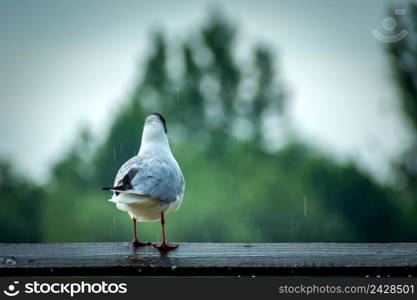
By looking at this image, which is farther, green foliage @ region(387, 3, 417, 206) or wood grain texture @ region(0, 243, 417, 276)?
green foliage @ region(387, 3, 417, 206)

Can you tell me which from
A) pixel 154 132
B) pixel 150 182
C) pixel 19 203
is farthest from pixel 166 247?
pixel 19 203

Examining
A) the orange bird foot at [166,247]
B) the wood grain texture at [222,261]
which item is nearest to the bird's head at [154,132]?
the orange bird foot at [166,247]

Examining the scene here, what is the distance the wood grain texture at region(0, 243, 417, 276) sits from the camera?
2471 mm

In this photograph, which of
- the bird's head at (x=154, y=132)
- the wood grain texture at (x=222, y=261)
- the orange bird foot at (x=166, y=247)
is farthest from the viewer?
the bird's head at (x=154, y=132)

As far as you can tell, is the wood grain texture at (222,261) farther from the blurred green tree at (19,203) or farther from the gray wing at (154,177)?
the blurred green tree at (19,203)

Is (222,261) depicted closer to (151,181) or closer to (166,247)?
(166,247)

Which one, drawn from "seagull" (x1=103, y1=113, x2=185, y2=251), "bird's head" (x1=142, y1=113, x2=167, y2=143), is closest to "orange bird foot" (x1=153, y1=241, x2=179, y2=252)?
"seagull" (x1=103, y1=113, x2=185, y2=251)

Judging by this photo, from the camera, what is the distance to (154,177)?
3752 mm

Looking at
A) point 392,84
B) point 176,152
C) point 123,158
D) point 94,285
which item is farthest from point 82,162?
point 94,285

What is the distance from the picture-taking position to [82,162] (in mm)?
45250

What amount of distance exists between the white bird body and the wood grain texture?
993 millimetres

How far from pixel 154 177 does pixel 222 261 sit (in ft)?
4.23

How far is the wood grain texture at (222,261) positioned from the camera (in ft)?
8.11

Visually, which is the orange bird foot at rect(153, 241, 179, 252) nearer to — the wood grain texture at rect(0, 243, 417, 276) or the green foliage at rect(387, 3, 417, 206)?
the wood grain texture at rect(0, 243, 417, 276)
